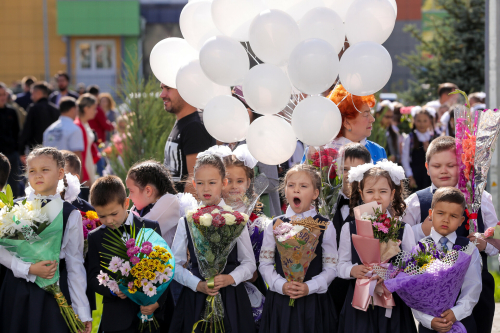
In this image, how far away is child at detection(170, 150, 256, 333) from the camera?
143 inches

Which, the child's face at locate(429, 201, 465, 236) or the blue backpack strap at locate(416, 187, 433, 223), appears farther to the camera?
the blue backpack strap at locate(416, 187, 433, 223)

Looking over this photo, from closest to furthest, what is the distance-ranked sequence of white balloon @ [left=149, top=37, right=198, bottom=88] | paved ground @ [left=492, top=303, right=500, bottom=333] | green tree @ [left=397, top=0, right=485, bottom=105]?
1. white balloon @ [left=149, top=37, right=198, bottom=88]
2. paved ground @ [left=492, top=303, right=500, bottom=333]
3. green tree @ [left=397, top=0, right=485, bottom=105]

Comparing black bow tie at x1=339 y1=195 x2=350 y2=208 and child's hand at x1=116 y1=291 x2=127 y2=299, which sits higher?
black bow tie at x1=339 y1=195 x2=350 y2=208

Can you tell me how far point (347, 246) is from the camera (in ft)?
12.1

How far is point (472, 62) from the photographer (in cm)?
1308

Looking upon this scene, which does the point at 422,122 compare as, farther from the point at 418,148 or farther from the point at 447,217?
the point at 447,217

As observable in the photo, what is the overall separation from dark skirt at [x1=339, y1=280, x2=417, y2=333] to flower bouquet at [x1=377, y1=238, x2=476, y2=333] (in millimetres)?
141

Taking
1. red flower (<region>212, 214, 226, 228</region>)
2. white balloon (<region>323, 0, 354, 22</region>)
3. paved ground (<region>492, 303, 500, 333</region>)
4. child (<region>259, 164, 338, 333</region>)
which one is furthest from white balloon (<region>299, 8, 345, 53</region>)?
paved ground (<region>492, 303, 500, 333</region>)

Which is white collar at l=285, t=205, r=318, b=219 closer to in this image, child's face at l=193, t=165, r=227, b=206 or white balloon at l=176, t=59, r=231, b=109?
child's face at l=193, t=165, r=227, b=206

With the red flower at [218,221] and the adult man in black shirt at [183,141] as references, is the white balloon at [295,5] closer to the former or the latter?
the adult man in black shirt at [183,141]

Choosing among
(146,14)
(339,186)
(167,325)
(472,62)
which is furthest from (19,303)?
(146,14)

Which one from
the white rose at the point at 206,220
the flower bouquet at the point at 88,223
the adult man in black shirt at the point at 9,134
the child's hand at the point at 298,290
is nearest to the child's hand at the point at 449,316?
the child's hand at the point at 298,290

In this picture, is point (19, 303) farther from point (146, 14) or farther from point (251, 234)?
point (146, 14)

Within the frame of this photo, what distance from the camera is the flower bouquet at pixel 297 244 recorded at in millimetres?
3508
